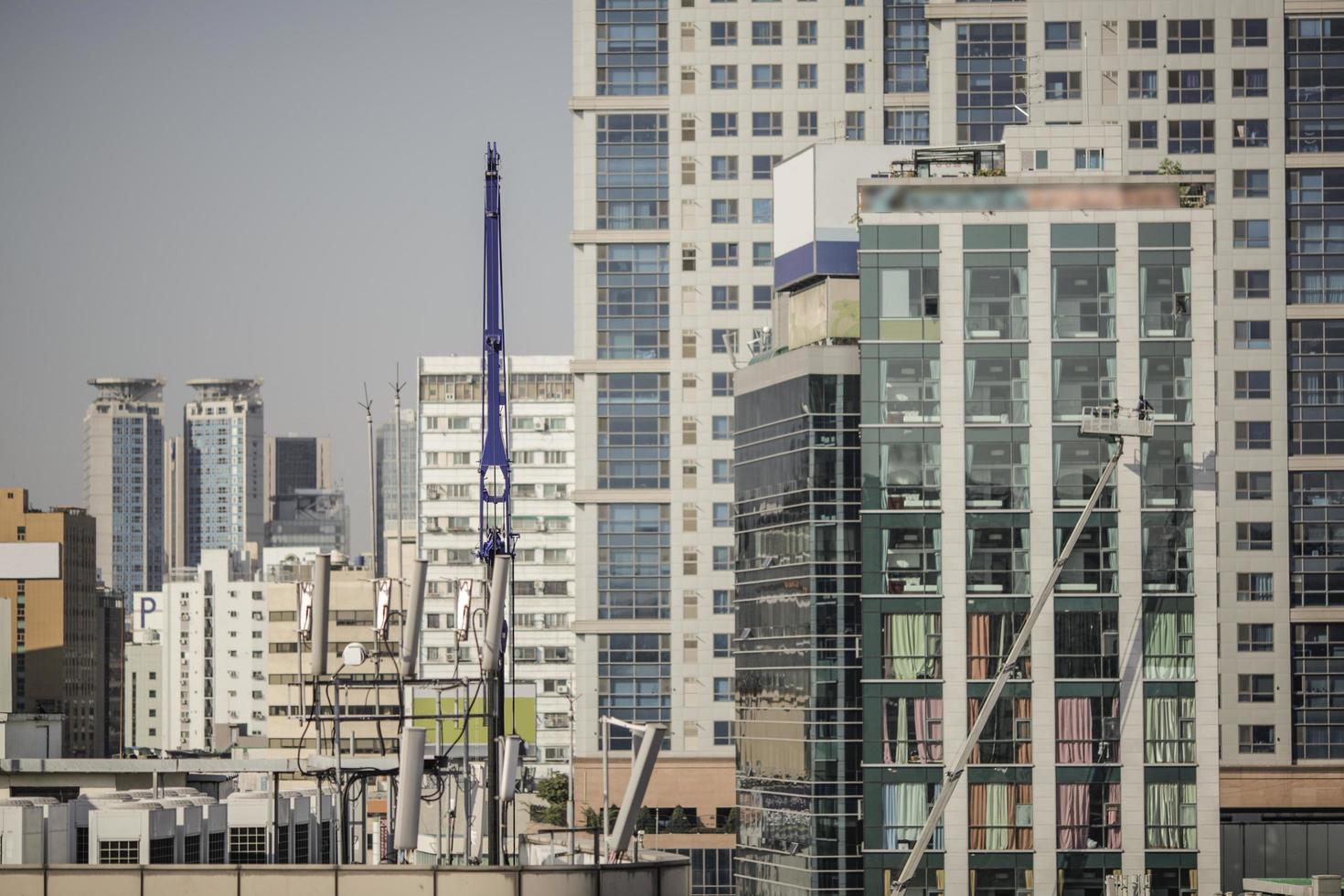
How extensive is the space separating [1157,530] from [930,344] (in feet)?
55.5

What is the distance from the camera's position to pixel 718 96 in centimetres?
19438

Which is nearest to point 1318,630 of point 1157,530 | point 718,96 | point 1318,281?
point 1318,281

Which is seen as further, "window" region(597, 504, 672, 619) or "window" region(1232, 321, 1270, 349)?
"window" region(597, 504, 672, 619)

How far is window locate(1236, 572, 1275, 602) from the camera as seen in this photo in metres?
→ 175

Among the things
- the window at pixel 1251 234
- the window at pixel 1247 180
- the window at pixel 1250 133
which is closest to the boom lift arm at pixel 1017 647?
the window at pixel 1251 234

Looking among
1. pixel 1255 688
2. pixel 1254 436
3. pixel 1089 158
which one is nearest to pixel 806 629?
pixel 1089 158

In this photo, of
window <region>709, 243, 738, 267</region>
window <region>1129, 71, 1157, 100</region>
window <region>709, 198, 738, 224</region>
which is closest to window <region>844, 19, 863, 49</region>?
window <region>709, 198, 738, 224</region>

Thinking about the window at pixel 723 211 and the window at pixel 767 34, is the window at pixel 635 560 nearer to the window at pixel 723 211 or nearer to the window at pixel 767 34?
the window at pixel 723 211

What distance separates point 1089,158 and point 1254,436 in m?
44.4

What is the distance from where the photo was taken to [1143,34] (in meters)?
177

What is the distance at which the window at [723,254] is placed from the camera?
194 metres

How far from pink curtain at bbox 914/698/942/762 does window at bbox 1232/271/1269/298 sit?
60.1 metres

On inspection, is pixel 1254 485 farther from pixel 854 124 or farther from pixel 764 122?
pixel 764 122

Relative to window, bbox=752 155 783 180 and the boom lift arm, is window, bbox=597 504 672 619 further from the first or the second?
the boom lift arm
